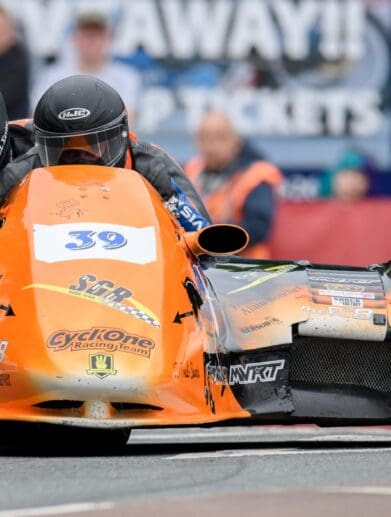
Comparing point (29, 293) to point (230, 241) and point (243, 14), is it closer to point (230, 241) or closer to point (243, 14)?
point (230, 241)

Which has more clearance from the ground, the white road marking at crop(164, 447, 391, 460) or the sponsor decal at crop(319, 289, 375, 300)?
the sponsor decal at crop(319, 289, 375, 300)

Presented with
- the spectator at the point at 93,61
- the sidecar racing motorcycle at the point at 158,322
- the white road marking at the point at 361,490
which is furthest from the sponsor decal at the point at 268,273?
the spectator at the point at 93,61

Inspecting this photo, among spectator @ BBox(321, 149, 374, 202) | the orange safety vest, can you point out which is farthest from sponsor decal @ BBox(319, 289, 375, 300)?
spectator @ BBox(321, 149, 374, 202)

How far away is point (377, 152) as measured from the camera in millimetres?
17141

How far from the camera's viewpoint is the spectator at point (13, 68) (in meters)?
16.5

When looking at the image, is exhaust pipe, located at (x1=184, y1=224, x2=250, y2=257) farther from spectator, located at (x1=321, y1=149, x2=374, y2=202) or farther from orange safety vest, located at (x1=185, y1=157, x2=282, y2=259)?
spectator, located at (x1=321, y1=149, x2=374, y2=202)

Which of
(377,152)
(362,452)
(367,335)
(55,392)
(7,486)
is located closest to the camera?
(7,486)

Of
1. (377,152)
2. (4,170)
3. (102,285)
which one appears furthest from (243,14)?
(102,285)

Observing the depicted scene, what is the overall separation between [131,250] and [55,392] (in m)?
0.99

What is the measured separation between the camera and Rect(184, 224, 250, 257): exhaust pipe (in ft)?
29.5

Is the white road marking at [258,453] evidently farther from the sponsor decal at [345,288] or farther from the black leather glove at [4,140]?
the black leather glove at [4,140]

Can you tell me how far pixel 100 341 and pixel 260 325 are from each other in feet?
3.88

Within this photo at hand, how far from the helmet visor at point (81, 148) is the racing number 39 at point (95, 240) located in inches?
39.6

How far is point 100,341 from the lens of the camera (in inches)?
312
